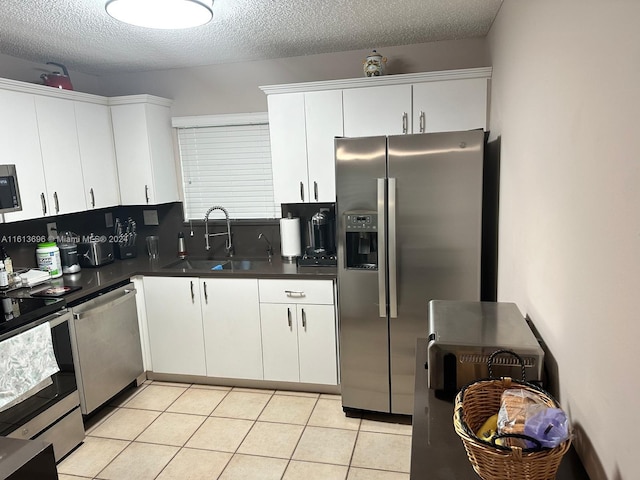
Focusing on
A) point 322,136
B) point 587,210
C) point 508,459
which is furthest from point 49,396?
point 587,210

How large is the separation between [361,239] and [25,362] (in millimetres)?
1909

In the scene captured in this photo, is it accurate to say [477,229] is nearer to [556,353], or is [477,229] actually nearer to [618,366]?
[556,353]

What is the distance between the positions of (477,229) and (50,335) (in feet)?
7.94

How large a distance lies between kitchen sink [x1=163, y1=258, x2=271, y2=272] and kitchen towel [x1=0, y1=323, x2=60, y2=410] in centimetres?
109

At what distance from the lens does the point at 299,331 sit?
3125 millimetres

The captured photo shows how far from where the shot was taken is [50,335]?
99.2 inches

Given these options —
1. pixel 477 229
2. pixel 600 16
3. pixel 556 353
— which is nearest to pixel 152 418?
pixel 477 229

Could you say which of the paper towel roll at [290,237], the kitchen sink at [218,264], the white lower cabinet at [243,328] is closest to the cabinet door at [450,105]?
the paper towel roll at [290,237]

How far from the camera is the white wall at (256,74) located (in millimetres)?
3213

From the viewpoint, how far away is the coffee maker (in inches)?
125

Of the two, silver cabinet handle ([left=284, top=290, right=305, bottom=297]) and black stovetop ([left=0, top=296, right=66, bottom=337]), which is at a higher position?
black stovetop ([left=0, top=296, right=66, bottom=337])

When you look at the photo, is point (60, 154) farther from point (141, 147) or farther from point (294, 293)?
point (294, 293)

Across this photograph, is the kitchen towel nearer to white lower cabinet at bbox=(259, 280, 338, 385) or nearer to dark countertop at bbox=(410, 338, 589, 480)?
white lower cabinet at bbox=(259, 280, 338, 385)

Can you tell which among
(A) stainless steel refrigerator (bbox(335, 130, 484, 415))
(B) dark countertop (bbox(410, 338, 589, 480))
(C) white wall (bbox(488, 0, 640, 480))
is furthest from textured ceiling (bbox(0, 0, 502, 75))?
(B) dark countertop (bbox(410, 338, 589, 480))
